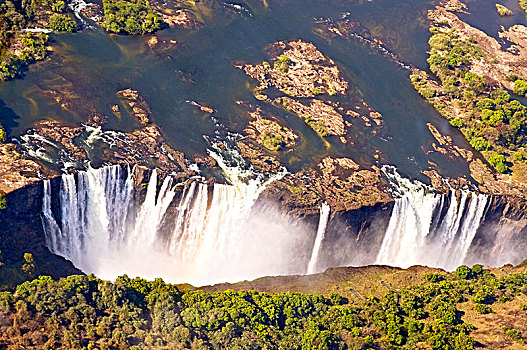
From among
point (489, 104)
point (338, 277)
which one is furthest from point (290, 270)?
point (489, 104)

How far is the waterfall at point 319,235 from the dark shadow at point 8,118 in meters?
28.2

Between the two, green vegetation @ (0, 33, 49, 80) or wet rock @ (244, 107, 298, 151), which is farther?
wet rock @ (244, 107, 298, 151)

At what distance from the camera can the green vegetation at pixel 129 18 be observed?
3241 inches

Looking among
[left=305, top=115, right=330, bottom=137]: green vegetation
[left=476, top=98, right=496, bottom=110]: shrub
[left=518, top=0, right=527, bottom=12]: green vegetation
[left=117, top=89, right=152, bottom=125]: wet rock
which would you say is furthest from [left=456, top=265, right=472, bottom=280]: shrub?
[left=518, top=0, right=527, bottom=12]: green vegetation

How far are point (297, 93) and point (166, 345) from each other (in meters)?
35.7

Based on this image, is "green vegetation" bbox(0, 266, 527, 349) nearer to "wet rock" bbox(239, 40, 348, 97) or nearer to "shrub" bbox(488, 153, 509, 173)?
"shrub" bbox(488, 153, 509, 173)

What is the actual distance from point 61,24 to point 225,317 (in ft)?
131

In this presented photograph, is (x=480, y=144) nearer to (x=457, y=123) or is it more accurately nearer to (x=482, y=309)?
(x=457, y=123)

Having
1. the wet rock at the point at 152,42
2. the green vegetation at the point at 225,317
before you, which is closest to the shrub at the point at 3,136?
the green vegetation at the point at 225,317

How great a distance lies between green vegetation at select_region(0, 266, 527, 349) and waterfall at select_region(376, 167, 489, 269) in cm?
683

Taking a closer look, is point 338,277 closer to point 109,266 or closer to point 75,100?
point 109,266

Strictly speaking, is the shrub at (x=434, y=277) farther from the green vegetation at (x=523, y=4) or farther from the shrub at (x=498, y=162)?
the green vegetation at (x=523, y=4)

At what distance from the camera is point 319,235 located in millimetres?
67250

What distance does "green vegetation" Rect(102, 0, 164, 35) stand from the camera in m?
82.3
